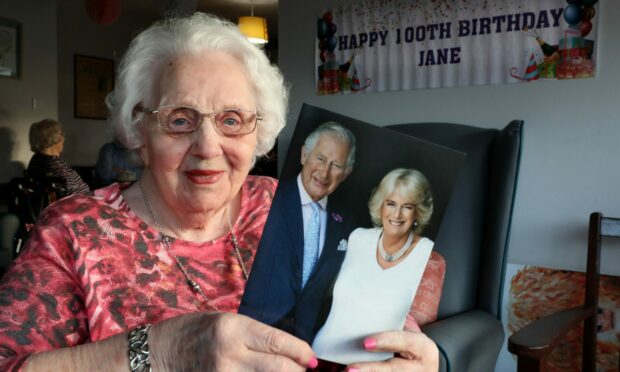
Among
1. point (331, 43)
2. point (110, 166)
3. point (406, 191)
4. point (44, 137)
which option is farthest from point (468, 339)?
point (110, 166)

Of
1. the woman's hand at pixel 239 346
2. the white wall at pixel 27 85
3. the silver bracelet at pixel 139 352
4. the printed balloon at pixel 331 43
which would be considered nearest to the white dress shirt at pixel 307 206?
the woman's hand at pixel 239 346

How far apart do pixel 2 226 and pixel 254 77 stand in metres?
2.99

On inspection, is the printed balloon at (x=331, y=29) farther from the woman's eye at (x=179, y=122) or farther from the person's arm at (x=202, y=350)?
the person's arm at (x=202, y=350)

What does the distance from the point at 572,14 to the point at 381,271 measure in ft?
7.11

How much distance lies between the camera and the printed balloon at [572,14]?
2385 millimetres

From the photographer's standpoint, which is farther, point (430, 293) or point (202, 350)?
point (430, 293)

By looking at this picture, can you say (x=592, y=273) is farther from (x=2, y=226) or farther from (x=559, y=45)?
(x=2, y=226)

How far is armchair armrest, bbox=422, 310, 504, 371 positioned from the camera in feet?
3.87

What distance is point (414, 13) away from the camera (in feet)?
9.39

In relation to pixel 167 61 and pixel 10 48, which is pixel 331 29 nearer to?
pixel 167 61

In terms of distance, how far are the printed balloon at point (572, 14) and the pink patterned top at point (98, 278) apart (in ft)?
6.61

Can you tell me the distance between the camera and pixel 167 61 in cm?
96

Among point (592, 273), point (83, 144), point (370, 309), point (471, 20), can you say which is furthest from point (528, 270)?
point (83, 144)

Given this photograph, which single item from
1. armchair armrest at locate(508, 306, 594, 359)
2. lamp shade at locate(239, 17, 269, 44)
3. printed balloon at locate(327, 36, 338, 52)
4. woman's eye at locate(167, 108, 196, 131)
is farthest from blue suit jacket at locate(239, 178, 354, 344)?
lamp shade at locate(239, 17, 269, 44)
